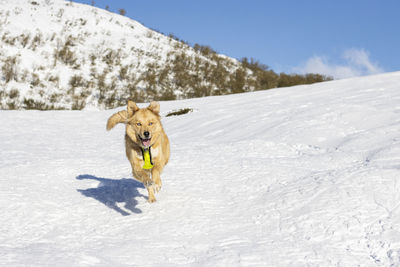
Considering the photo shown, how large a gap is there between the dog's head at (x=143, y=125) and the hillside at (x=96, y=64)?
17.8 metres

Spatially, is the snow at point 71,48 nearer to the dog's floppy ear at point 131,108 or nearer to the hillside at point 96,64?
the hillside at point 96,64

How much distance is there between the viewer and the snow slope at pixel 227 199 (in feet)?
10.7

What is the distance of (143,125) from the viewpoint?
4527 millimetres

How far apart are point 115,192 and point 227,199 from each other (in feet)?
5.85

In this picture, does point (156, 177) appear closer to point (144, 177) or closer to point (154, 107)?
point (144, 177)

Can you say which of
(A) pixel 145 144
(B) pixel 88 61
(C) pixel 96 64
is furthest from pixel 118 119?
(B) pixel 88 61

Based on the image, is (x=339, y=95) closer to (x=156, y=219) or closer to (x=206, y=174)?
(x=206, y=174)

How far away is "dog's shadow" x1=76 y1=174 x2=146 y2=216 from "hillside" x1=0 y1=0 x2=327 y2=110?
16.4m

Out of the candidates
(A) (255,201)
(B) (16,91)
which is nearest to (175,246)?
(A) (255,201)

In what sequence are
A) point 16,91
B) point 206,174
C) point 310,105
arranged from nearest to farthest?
point 206,174, point 310,105, point 16,91

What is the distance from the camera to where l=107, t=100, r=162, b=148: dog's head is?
4492 mm

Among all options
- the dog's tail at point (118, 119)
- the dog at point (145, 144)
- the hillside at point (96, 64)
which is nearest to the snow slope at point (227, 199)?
the dog at point (145, 144)

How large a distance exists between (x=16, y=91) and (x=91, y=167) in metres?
17.1

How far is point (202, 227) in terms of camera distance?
393cm
